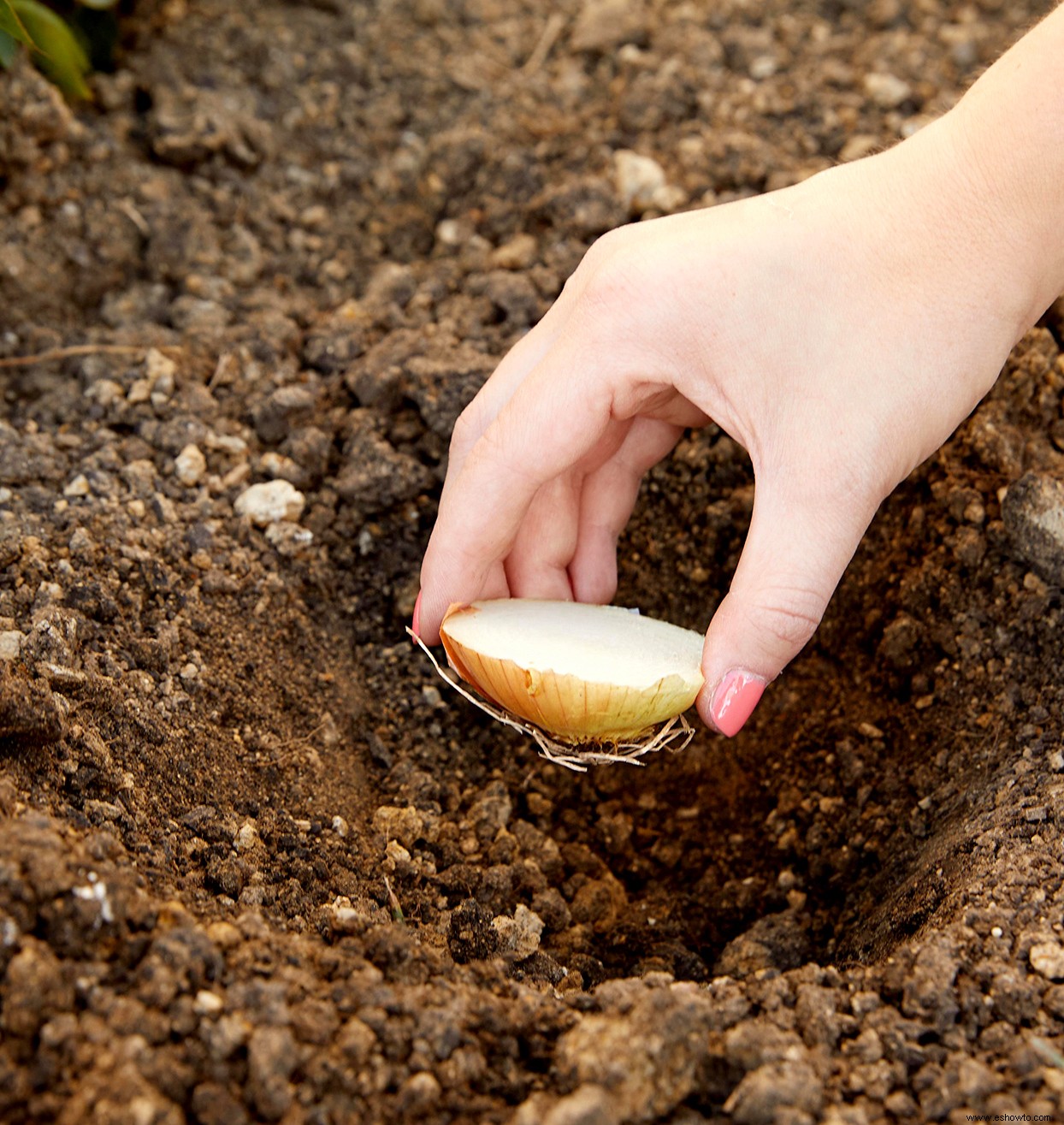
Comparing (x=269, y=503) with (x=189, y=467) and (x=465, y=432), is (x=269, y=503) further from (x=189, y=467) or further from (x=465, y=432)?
(x=465, y=432)

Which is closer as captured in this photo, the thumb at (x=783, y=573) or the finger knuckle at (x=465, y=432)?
the thumb at (x=783, y=573)

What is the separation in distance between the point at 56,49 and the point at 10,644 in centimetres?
119

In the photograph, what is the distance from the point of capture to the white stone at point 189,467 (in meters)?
1.67

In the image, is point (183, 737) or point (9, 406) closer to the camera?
point (183, 737)

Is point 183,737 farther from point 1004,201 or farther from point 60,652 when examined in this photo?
point 1004,201

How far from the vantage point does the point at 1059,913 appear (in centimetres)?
117

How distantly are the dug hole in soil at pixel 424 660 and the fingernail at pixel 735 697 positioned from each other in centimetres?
31

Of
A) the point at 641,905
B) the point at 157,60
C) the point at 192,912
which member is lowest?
the point at 641,905

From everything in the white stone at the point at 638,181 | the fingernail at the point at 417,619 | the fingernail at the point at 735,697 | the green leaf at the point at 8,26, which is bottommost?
the fingernail at the point at 417,619

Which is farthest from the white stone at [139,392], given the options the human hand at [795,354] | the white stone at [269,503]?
the human hand at [795,354]

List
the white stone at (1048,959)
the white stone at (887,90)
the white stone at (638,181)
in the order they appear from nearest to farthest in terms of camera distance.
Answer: the white stone at (1048,959), the white stone at (638,181), the white stone at (887,90)

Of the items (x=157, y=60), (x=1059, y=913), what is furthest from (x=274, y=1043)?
(x=157, y=60)

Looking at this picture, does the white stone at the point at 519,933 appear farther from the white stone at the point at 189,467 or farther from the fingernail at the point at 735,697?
the white stone at the point at 189,467

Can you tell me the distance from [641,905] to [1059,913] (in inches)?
22.1
